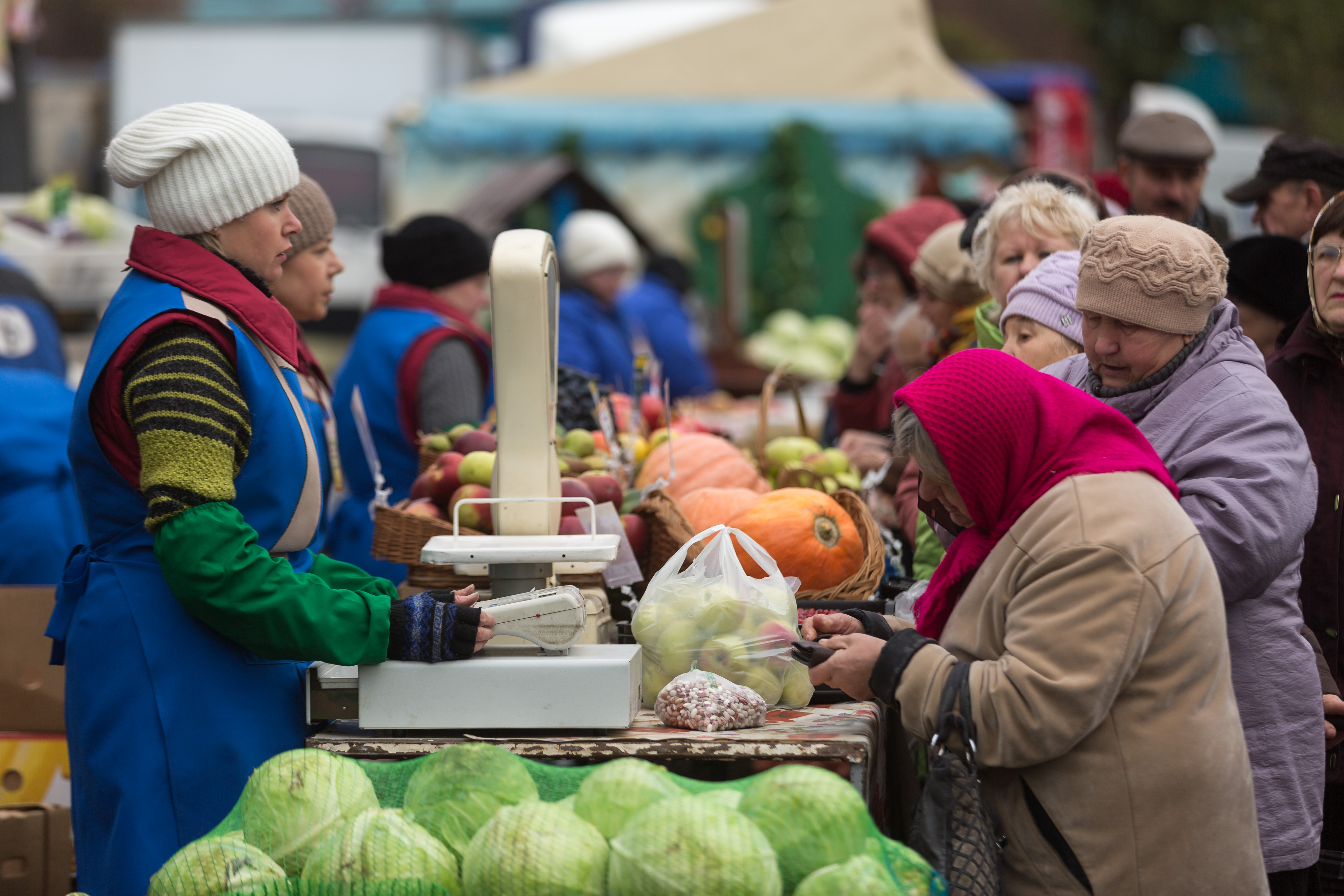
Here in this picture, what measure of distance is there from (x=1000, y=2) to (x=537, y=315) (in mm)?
27707

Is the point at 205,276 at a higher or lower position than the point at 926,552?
higher

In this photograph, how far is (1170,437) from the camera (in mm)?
2383

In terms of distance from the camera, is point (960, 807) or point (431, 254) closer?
point (960, 807)

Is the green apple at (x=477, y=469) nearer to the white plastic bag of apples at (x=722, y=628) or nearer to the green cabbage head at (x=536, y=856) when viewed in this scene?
the white plastic bag of apples at (x=722, y=628)

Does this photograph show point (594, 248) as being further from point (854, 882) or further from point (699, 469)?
point (854, 882)

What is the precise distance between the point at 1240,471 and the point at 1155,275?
0.38 meters

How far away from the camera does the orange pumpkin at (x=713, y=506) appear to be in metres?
3.04

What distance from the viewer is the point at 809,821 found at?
1848mm

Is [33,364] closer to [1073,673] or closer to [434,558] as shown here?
[434,558]

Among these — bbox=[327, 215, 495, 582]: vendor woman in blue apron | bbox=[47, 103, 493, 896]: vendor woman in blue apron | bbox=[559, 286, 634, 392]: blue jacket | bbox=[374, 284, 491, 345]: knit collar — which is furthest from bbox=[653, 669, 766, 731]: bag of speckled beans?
bbox=[559, 286, 634, 392]: blue jacket

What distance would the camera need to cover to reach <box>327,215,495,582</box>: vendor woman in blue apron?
411 centimetres

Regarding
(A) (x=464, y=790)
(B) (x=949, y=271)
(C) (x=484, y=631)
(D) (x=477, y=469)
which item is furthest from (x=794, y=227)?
(A) (x=464, y=790)

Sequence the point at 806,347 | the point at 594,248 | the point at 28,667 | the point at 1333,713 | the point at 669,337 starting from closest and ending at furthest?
the point at 1333,713 < the point at 28,667 < the point at 594,248 < the point at 669,337 < the point at 806,347

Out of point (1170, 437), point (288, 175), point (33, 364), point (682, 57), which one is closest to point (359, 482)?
point (33, 364)
